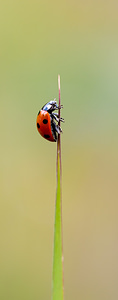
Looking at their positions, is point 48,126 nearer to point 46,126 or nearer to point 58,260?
point 46,126

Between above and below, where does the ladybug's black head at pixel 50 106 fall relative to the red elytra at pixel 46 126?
above

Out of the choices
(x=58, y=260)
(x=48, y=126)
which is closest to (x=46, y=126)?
(x=48, y=126)

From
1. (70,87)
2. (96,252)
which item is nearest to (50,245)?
(96,252)

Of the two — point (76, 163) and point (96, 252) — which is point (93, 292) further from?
point (76, 163)

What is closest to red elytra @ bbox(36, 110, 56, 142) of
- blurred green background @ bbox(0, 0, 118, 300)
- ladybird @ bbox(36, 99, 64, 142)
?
ladybird @ bbox(36, 99, 64, 142)

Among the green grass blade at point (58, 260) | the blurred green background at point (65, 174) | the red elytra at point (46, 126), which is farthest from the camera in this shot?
the blurred green background at point (65, 174)

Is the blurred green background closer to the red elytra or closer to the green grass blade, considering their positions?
the red elytra

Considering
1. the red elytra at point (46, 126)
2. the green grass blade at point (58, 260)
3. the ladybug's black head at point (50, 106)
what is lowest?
the green grass blade at point (58, 260)

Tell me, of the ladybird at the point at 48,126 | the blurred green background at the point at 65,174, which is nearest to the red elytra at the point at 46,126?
the ladybird at the point at 48,126

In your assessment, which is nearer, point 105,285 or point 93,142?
point 105,285

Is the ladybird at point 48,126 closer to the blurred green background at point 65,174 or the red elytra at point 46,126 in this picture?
the red elytra at point 46,126
